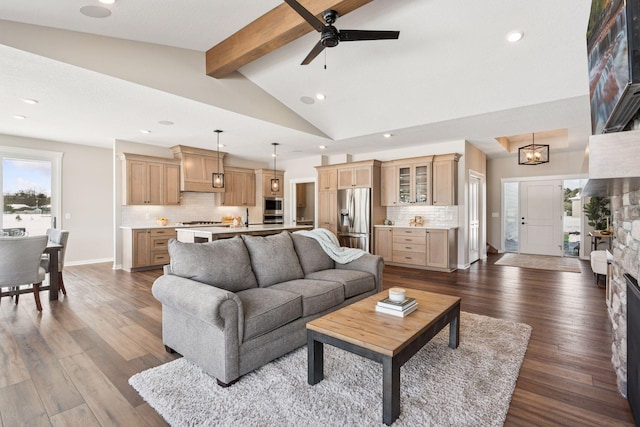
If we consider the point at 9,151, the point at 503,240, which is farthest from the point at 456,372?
the point at 9,151

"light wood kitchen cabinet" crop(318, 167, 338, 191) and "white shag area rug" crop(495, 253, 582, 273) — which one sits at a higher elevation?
"light wood kitchen cabinet" crop(318, 167, 338, 191)

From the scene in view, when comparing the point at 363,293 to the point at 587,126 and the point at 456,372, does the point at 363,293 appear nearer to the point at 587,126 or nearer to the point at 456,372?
the point at 456,372

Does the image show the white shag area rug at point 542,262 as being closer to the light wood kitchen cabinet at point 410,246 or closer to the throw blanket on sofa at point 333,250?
the light wood kitchen cabinet at point 410,246

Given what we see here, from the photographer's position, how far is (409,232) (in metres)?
6.47

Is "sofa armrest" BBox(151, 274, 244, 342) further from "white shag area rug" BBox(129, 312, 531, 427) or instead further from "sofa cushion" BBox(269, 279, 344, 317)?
"sofa cushion" BBox(269, 279, 344, 317)

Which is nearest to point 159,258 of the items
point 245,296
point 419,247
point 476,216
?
point 245,296

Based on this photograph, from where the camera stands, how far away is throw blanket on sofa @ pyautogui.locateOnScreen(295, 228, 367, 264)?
3.78 meters

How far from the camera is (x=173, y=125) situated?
525 cm

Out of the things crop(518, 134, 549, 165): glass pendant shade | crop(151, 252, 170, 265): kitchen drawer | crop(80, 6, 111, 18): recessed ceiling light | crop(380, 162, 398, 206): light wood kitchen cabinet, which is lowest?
crop(151, 252, 170, 265): kitchen drawer

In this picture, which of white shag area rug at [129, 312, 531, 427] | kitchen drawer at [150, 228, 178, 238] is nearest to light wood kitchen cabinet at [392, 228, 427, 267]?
white shag area rug at [129, 312, 531, 427]

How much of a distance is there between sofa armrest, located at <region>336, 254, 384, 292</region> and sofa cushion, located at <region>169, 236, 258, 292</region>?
1.24 meters

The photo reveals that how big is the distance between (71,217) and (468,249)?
27.4ft

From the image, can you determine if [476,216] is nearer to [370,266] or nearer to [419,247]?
[419,247]

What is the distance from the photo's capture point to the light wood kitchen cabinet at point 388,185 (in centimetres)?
687
